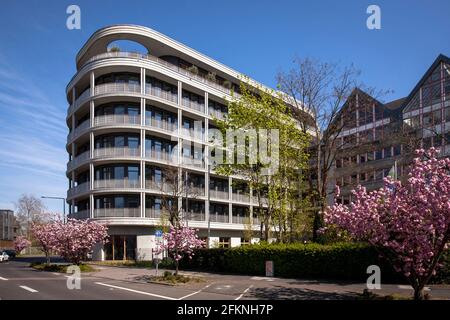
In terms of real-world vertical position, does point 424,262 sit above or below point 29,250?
above

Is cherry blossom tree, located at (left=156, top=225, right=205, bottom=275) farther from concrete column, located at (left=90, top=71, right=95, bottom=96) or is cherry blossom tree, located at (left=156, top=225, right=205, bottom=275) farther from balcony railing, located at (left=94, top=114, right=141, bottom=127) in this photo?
concrete column, located at (left=90, top=71, right=95, bottom=96)

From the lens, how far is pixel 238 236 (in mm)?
56156

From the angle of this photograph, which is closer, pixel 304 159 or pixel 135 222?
pixel 304 159

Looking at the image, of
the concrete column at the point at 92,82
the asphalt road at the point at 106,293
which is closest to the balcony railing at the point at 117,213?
the concrete column at the point at 92,82

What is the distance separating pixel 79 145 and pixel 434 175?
146 feet

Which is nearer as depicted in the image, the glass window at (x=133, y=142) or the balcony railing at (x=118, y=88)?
the balcony railing at (x=118, y=88)

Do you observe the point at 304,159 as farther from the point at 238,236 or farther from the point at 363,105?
the point at 238,236

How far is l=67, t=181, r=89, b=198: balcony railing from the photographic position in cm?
4581

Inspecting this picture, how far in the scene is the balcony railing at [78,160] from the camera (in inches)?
1825

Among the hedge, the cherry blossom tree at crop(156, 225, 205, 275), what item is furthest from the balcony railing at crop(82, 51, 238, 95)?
the cherry blossom tree at crop(156, 225, 205, 275)

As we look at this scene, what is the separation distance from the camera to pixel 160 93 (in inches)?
1863

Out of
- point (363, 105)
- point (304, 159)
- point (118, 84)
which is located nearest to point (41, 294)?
point (304, 159)

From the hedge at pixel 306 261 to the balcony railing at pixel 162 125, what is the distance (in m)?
18.4

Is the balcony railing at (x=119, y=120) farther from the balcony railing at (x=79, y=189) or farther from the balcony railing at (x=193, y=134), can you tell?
the balcony railing at (x=79, y=189)
